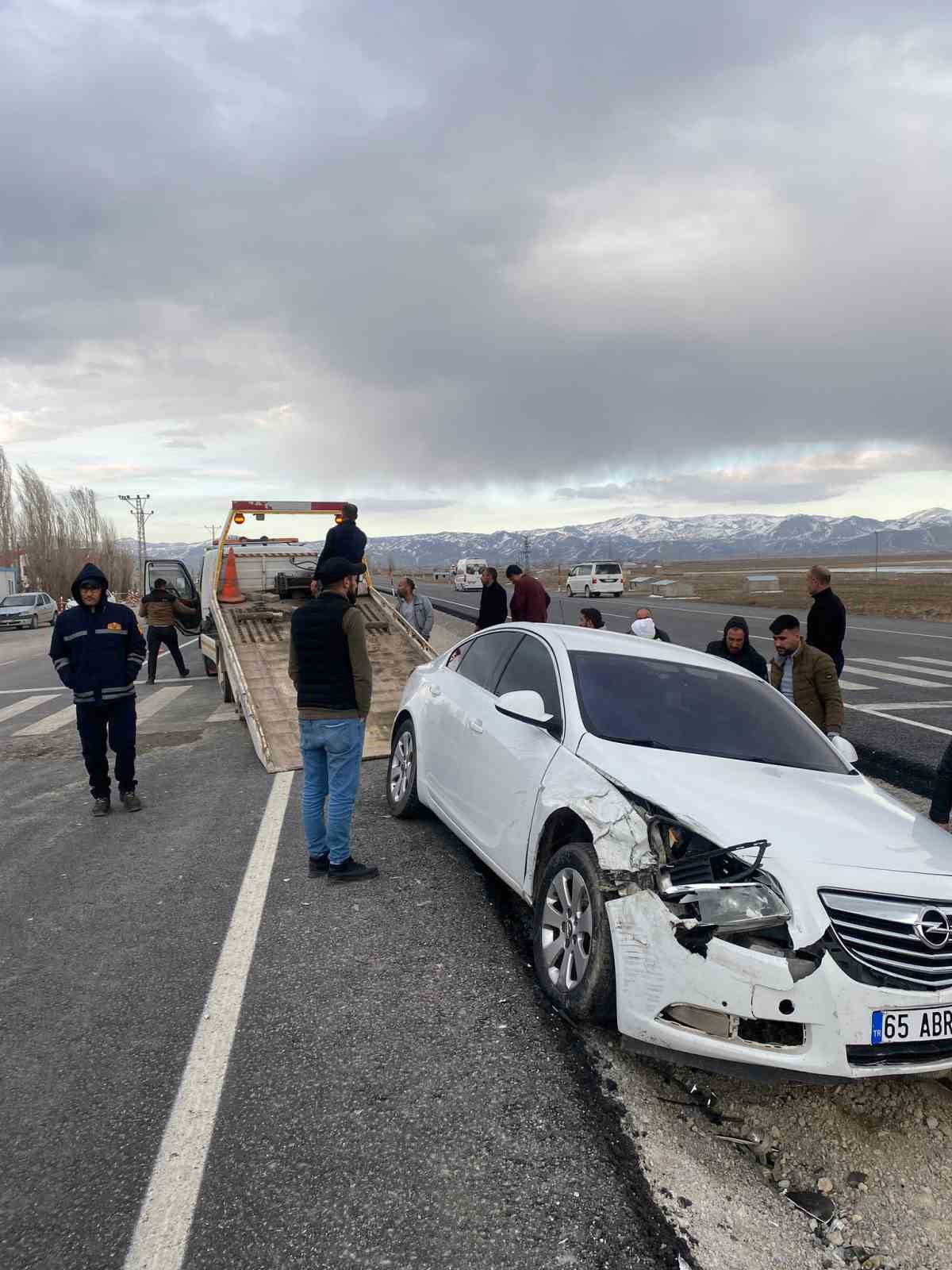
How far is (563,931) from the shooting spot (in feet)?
11.7

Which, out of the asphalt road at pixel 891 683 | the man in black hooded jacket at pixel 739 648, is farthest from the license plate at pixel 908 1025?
the asphalt road at pixel 891 683

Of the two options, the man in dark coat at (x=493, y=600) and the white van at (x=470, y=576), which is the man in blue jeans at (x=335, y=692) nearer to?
the man in dark coat at (x=493, y=600)

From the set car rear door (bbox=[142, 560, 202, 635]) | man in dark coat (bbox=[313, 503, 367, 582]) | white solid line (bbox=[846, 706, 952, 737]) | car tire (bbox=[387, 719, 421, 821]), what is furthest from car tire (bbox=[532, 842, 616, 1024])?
car rear door (bbox=[142, 560, 202, 635])

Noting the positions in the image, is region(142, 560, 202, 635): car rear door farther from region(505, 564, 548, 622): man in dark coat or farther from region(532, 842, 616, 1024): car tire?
region(532, 842, 616, 1024): car tire

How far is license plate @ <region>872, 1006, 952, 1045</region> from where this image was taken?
108 inches

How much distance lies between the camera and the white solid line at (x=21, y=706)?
1216 centimetres

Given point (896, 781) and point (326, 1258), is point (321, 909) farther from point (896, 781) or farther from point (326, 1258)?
point (896, 781)

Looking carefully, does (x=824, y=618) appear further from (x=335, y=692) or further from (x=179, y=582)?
(x=179, y=582)

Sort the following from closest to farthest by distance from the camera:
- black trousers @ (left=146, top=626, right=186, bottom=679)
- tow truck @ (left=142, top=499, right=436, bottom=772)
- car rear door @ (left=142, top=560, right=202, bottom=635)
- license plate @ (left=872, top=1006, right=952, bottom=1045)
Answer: license plate @ (left=872, top=1006, right=952, bottom=1045), tow truck @ (left=142, top=499, right=436, bottom=772), black trousers @ (left=146, top=626, right=186, bottom=679), car rear door @ (left=142, top=560, right=202, bottom=635)

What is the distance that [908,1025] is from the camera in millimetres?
2760

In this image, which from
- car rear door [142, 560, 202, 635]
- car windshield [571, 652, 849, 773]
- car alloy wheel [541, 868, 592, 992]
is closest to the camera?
car alloy wheel [541, 868, 592, 992]

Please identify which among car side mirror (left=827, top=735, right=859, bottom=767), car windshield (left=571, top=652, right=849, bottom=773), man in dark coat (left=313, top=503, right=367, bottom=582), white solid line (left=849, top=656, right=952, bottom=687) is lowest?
white solid line (left=849, top=656, right=952, bottom=687)

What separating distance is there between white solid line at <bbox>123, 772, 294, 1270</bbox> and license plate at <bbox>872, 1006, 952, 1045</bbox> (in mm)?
2185

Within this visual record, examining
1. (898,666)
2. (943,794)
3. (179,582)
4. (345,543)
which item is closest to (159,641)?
(345,543)
